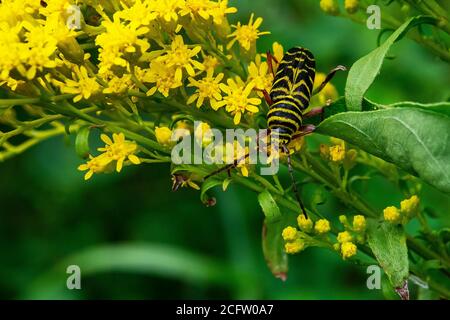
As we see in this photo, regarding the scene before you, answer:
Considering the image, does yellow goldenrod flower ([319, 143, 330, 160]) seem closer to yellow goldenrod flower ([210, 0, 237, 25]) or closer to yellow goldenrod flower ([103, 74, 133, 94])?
yellow goldenrod flower ([210, 0, 237, 25])

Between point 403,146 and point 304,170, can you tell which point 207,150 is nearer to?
point 304,170

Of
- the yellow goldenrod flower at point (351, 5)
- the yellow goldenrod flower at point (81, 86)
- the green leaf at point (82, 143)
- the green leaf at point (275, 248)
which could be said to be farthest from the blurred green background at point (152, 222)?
the yellow goldenrod flower at point (81, 86)

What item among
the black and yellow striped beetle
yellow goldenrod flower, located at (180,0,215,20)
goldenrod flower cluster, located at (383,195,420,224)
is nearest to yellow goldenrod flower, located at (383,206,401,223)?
goldenrod flower cluster, located at (383,195,420,224)

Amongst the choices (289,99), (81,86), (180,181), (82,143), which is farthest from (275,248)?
(81,86)

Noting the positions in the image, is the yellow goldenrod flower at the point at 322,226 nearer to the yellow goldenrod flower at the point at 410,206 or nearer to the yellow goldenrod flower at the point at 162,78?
the yellow goldenrod flower at the point at 410,206
